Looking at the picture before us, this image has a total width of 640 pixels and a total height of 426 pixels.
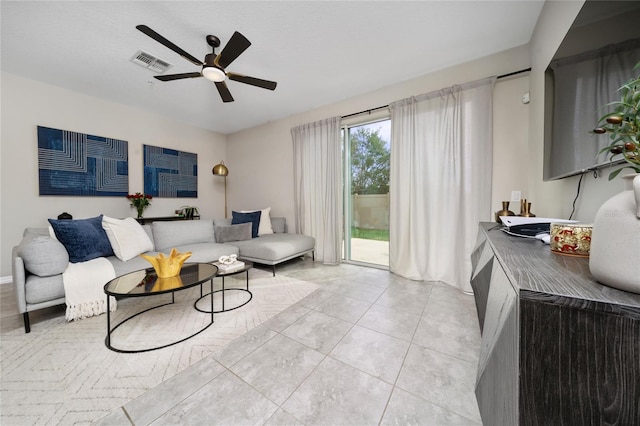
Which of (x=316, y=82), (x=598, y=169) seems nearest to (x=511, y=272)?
(x=598, y=169)

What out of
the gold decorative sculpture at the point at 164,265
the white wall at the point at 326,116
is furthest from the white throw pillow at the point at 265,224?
the gold decorative sculpture at the point at 164,265

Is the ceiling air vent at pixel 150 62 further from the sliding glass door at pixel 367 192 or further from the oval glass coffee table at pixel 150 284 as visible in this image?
the sliding glass door at pixel 367 192

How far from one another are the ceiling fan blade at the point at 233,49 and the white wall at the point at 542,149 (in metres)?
2.08

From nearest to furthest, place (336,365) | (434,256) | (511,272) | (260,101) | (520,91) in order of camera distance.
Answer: (511,272)
(336,365)
(520,91)
(434,256)
(260,101)

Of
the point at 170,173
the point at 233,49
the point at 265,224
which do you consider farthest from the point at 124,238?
the point at 233,49

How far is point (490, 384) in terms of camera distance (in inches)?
22.4

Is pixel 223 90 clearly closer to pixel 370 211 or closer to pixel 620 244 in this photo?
pixel 370 211

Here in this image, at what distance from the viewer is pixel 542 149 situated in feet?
5.95

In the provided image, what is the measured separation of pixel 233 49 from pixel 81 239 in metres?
2.25

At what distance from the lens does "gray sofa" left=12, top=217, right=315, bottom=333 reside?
167cm

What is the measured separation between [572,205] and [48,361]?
3388 millimetres

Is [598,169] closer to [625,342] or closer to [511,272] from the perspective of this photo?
[511,272]

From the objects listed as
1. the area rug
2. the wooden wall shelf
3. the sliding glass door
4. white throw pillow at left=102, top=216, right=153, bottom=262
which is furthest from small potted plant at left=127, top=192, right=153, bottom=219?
the sliding glass door

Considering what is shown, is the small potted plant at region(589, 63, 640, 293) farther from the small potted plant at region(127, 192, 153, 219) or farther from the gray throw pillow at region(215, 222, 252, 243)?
the small potted plant at region(127, 192, 153, 219)
